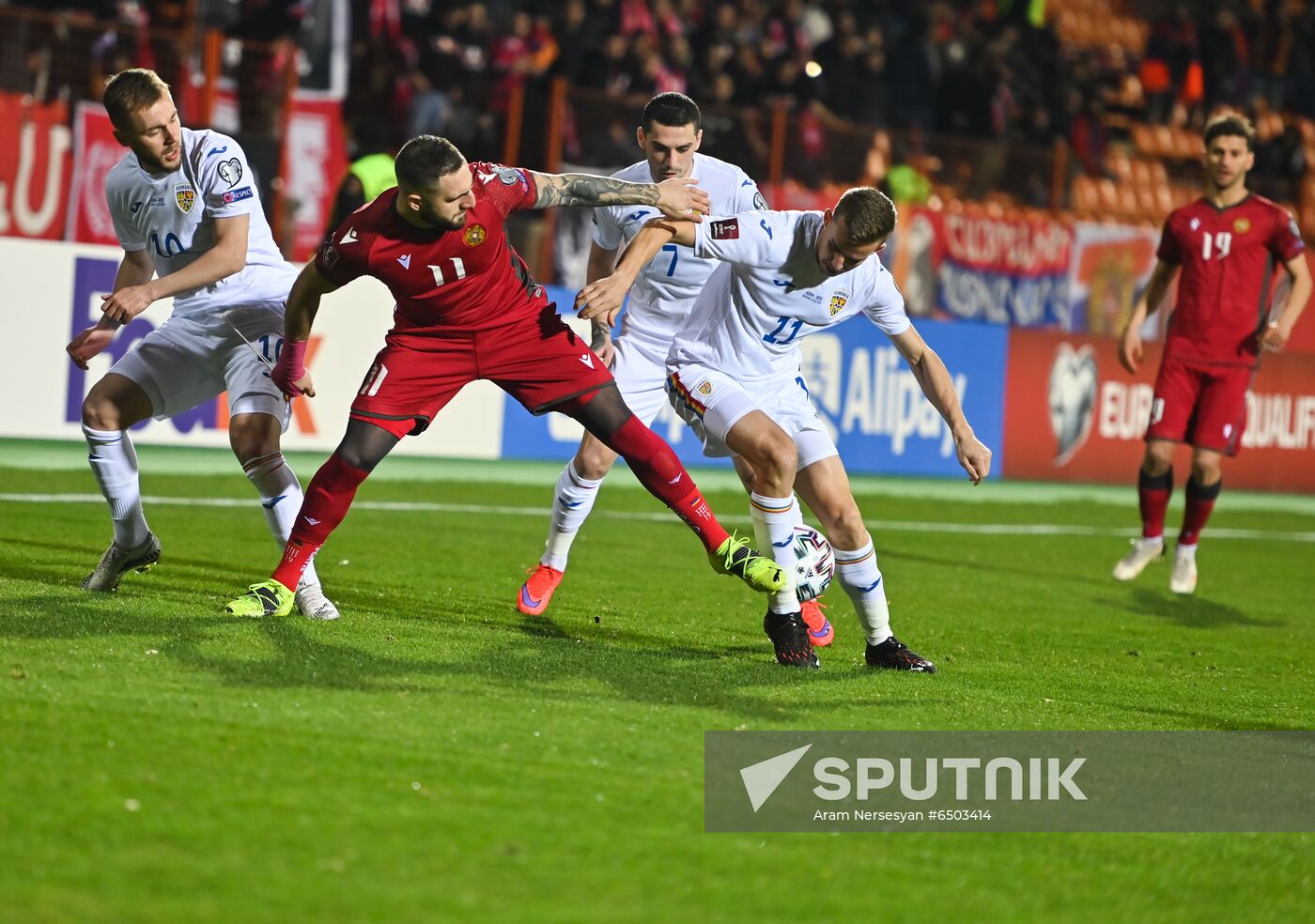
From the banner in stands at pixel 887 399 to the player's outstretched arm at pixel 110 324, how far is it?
8.41 meters

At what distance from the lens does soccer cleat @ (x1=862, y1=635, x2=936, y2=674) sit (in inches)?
252

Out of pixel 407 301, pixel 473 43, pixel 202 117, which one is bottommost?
pixel 407 301

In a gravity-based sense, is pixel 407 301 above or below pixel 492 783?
above

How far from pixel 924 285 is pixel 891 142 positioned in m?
1.78

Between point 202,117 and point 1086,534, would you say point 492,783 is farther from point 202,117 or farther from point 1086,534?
point 202,117

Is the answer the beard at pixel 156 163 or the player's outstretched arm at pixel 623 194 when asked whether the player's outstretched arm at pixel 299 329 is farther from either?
the player's outstretched arm at pixel 623 194

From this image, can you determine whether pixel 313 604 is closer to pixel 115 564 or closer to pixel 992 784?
pixel 115 564

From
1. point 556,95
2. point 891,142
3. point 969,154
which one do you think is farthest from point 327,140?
point 969,154

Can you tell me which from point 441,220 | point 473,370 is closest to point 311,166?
point 473,370

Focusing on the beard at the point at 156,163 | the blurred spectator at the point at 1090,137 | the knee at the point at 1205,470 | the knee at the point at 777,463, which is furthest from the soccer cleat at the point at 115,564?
the blurred spectator at the point at 1090,137

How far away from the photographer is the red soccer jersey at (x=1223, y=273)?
9.98 m

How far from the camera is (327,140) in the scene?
1590 cm

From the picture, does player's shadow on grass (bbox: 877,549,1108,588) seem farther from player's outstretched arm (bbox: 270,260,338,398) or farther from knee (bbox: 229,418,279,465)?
player's outstretched arm (bbox: 270,260,338,398)

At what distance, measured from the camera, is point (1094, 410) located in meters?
17.5
